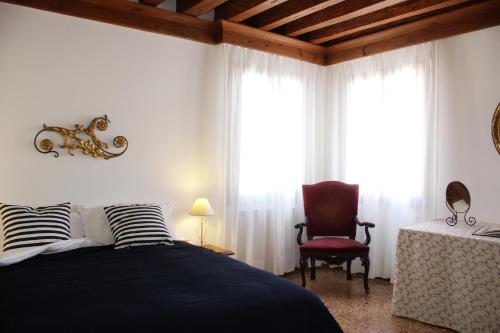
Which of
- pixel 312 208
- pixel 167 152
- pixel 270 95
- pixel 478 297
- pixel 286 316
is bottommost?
pixel 478 297

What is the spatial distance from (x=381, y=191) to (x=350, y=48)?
168cm

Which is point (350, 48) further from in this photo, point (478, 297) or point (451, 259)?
point (478, 297)

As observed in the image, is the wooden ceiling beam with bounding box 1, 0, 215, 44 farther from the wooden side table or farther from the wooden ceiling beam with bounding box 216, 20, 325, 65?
the wooden side table

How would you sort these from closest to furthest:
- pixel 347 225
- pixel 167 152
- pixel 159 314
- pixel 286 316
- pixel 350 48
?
pixel 159 314 < pixel 286 316 < pixel 167 152 < pixel 347 225 < pixel 350 48

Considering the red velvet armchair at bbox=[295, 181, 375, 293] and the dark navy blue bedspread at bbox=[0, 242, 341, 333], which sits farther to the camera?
the red velvet armchair at bbox=[295, 181, 375, 293]

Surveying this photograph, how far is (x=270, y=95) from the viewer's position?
4.64 metres

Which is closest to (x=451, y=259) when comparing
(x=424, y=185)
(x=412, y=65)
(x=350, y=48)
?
(x=424, y=185)

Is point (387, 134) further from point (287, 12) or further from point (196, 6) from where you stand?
point (196, 6)

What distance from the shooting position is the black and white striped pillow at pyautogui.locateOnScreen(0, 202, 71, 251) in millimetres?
2906

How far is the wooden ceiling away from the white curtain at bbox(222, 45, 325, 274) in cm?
23

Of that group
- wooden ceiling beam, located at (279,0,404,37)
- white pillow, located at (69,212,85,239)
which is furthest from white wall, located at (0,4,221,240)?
wooden ceiling beam, located at (279,0,404,37)

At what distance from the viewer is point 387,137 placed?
4562 mm

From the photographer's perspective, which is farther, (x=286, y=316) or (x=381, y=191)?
(x=381, y=191)

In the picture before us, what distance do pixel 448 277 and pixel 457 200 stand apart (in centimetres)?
77
